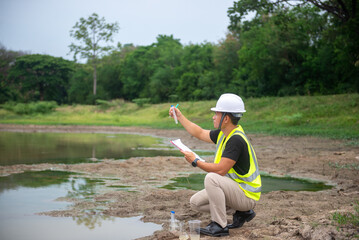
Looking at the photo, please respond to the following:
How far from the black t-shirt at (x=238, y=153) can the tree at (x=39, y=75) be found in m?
64.4

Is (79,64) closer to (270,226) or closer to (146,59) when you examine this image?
(146,59)

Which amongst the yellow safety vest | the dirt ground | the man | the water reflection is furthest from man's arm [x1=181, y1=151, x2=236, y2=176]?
the water reflection

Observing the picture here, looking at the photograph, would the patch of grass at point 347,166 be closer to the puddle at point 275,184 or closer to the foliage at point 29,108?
the puddle at point 275,184

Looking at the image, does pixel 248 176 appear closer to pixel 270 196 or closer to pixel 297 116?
pixel 270 196

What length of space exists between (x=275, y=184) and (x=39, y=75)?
63.4 metres

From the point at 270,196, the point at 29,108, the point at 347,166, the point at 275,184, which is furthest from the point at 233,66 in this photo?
the point at 270,196

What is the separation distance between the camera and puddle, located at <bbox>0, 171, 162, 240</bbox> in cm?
614

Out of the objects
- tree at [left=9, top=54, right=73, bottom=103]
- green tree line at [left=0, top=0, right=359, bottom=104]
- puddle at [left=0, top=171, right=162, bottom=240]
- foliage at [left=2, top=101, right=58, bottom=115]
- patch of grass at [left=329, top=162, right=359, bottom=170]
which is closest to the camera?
puddle at [left=0, top=171, right=162, bottom=240]

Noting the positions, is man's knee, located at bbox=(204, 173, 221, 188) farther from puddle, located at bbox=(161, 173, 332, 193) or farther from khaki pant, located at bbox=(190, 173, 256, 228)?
puddle, located at bbox=(161, 173, 332, 193)

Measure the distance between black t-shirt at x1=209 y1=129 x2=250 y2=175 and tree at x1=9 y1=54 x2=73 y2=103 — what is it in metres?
64.4

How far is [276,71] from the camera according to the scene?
125 feet

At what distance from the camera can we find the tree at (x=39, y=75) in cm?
6610

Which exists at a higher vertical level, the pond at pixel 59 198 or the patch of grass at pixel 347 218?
the patch of grass at pixel 347 218

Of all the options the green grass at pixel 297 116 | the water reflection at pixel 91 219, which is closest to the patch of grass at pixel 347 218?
the water reflection at pixel 91 219
